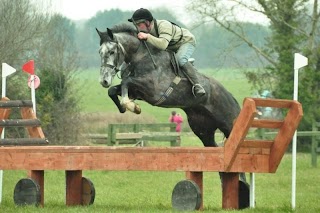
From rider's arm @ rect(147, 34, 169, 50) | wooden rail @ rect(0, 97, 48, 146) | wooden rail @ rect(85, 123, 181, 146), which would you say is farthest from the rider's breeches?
wooden rail @ rect(85, 123, 181, 146)

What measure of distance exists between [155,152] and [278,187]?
322 inches

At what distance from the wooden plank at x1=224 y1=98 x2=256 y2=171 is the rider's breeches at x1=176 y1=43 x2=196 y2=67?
2671mm

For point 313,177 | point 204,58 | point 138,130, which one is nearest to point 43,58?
point 138,130

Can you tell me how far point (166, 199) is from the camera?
1797 centimetres

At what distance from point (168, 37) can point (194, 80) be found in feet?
2.70

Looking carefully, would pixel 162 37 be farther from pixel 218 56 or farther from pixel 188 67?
pixel 218 56

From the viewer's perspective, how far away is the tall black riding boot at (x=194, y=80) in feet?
52.7

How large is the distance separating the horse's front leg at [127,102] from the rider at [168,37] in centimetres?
77

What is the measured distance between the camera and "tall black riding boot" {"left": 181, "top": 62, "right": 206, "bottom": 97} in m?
16.1

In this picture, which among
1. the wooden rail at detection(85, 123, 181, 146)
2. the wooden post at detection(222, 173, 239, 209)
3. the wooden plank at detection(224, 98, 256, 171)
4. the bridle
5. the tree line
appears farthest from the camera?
the tree line

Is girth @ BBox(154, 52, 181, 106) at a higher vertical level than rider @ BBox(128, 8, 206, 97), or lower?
lower

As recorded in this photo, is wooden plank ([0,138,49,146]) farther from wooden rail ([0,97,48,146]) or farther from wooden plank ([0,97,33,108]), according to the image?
wooden plank ([0,97,33,108])

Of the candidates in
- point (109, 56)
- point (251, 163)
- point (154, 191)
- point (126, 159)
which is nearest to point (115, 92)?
point (109, 56)

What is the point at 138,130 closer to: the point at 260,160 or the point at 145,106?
the point at 260,160
